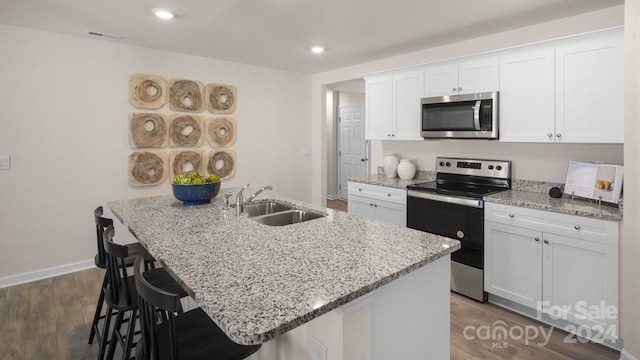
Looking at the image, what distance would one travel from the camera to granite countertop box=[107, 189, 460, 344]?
1045 mm

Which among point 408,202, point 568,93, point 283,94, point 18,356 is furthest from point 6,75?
point 568,93

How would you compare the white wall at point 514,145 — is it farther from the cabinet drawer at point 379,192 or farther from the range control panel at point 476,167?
the cabinet drawer at point 379,192

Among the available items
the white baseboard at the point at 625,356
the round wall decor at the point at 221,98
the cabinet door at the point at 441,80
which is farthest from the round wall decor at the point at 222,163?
the white baseboard at the point at 625,356

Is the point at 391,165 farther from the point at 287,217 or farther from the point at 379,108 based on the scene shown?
the point at 287,217

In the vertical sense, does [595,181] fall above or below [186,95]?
below

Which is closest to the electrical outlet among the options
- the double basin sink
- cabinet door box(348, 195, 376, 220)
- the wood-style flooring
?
the double basin sink

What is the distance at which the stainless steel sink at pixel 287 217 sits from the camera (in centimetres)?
241

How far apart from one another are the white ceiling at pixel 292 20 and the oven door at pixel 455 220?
154 centimetres

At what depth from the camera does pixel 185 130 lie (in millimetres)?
4289

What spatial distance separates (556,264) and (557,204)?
43 cm

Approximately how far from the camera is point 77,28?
10.8 feet

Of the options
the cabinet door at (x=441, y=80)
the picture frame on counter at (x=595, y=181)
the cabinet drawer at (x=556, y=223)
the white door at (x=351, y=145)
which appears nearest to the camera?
the cabinet drawer at (x=556, y=223)

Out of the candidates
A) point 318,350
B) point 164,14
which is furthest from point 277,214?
point 164,14

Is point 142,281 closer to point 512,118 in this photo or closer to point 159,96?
point 512,118
